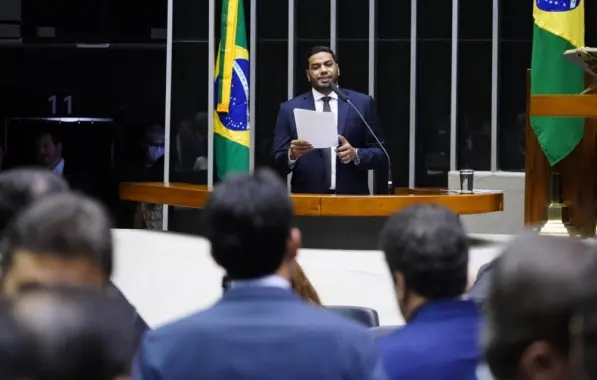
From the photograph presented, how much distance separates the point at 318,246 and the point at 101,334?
4177mm

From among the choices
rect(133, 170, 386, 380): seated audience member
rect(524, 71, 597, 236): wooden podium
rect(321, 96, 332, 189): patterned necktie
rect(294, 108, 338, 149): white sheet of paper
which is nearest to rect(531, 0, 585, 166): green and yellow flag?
rect(524, 71, 597, 236): wooden podium

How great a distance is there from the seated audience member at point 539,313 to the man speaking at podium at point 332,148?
11.3 feet

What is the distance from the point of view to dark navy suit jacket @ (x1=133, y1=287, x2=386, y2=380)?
171 cm

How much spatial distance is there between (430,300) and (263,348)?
38 centimetres

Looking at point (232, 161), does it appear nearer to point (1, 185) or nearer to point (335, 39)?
point (335, 39)

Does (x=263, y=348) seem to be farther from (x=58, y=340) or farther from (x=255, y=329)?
(x=58, y=340)

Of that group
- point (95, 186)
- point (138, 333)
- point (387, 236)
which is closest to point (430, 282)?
point (387, 236)

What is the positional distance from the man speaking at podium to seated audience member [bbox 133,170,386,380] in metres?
2.86

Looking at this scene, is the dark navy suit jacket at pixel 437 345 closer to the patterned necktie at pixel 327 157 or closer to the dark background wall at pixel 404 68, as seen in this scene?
the patterned necktie at pixel 327 157

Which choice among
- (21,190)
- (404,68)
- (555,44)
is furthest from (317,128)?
(404,68)

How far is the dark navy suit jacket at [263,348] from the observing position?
5.61ft

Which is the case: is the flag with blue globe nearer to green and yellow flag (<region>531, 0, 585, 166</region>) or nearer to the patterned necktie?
green and yellow flag (<region>531, 0, 585, 166</region>)

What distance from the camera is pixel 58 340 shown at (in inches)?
40.0

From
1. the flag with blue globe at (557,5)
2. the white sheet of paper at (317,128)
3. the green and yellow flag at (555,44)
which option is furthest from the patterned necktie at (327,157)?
the flag with blue globe at (557,5)
